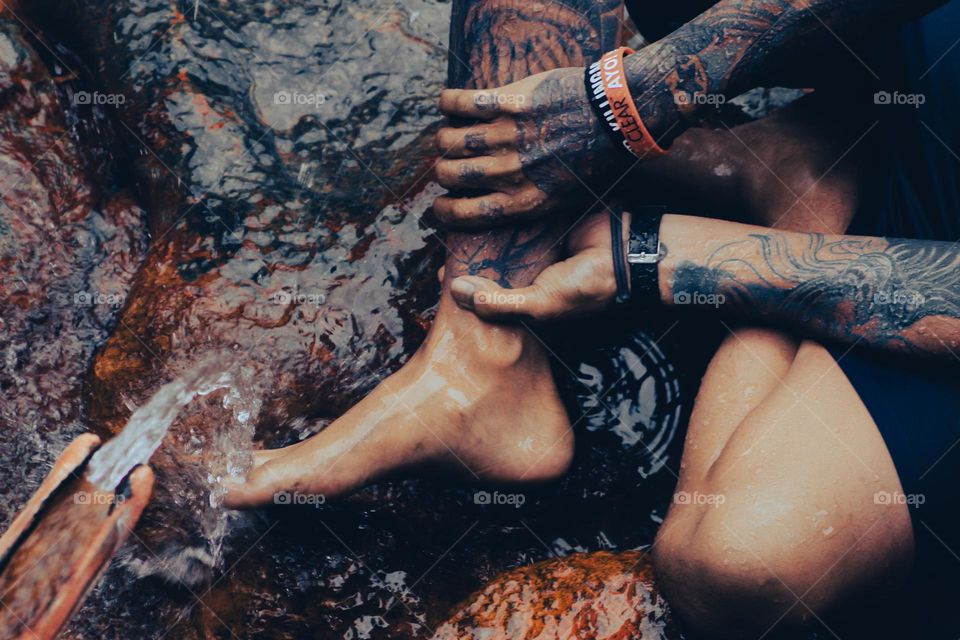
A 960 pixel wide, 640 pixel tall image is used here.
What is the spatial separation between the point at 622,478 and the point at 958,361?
0.90 meters

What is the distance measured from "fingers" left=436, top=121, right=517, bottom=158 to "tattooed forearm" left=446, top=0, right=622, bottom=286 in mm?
16

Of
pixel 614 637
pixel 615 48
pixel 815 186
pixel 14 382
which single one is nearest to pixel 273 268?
pixel 14 382

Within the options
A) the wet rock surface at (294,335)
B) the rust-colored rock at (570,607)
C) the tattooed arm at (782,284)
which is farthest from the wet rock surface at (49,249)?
the rust-colored rock at (570,607)

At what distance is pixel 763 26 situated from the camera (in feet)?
6.38

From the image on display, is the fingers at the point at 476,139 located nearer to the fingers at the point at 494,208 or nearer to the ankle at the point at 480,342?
the fingers at the point at 494,208

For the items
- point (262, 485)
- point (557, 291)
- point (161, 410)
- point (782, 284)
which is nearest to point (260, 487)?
point (262, 485)

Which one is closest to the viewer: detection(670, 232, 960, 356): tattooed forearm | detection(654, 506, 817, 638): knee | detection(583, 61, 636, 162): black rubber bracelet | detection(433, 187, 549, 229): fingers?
detection(654, 506, 817, 638): knee

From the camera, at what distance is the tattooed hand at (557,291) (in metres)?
2.06

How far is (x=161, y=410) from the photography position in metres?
2.25

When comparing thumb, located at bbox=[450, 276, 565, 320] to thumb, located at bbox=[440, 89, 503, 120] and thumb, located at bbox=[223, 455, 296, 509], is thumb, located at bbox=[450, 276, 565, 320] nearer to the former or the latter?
thumb, located at bbox=[440, 89, 503, 120]

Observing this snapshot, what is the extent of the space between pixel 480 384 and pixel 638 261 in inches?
20.6

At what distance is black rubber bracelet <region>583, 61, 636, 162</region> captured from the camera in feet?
6.49

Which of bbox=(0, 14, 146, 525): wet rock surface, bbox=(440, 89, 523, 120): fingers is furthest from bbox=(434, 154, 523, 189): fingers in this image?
bbox=(0, 14, 146, 525): wet rock surface

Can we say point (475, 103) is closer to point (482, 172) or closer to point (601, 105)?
point (482, 172)
